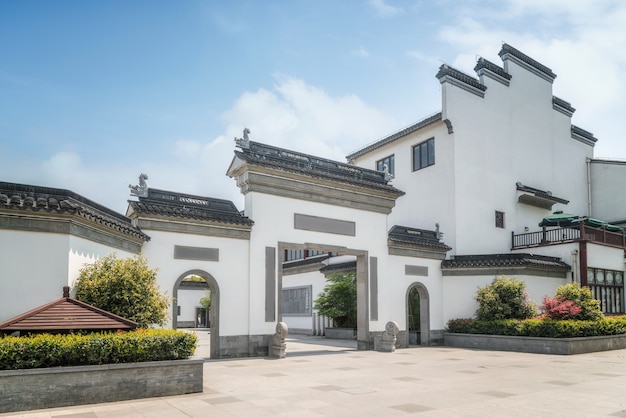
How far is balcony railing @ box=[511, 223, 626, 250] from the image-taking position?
23.2m

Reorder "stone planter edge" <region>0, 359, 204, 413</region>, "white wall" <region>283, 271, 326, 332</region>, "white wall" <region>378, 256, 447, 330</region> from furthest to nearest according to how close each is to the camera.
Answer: "white wall" <region>283, 271, 326, 332</region>, "white wall" <region>378, 256, 447, 330</region>, "stone planter edge" <region>0, 359, 204, 413</region>

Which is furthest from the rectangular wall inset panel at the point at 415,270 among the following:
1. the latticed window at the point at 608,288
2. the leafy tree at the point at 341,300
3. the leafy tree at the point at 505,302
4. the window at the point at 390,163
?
the window at the point at 390,163

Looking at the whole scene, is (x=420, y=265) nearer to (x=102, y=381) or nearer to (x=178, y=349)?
(x=178, y=349)

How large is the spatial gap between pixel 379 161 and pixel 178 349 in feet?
73.1

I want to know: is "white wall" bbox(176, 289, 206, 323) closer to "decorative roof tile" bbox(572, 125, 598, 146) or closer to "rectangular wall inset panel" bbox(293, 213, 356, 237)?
"rectangular wall inset panel" bbox(293, 213, 356, 237)

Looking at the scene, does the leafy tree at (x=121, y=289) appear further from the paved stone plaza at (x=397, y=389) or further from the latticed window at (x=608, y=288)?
the latticed window at (x=608, y=288)

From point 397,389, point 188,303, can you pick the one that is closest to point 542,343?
point 397,389

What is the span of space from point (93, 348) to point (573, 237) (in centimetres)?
2156

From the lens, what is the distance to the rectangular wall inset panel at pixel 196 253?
1602 centimetres

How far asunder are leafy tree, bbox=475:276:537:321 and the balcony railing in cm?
387

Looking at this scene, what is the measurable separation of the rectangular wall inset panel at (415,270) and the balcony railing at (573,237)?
253 inches

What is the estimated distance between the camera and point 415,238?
74.9 ft

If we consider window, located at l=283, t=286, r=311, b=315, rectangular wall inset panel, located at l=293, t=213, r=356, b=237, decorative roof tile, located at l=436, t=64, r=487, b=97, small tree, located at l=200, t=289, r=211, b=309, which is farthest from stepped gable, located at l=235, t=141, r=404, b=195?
small tree, located at l=200, t=289, r=211, b=309

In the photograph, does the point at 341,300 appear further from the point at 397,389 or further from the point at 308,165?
the point at 397,389
